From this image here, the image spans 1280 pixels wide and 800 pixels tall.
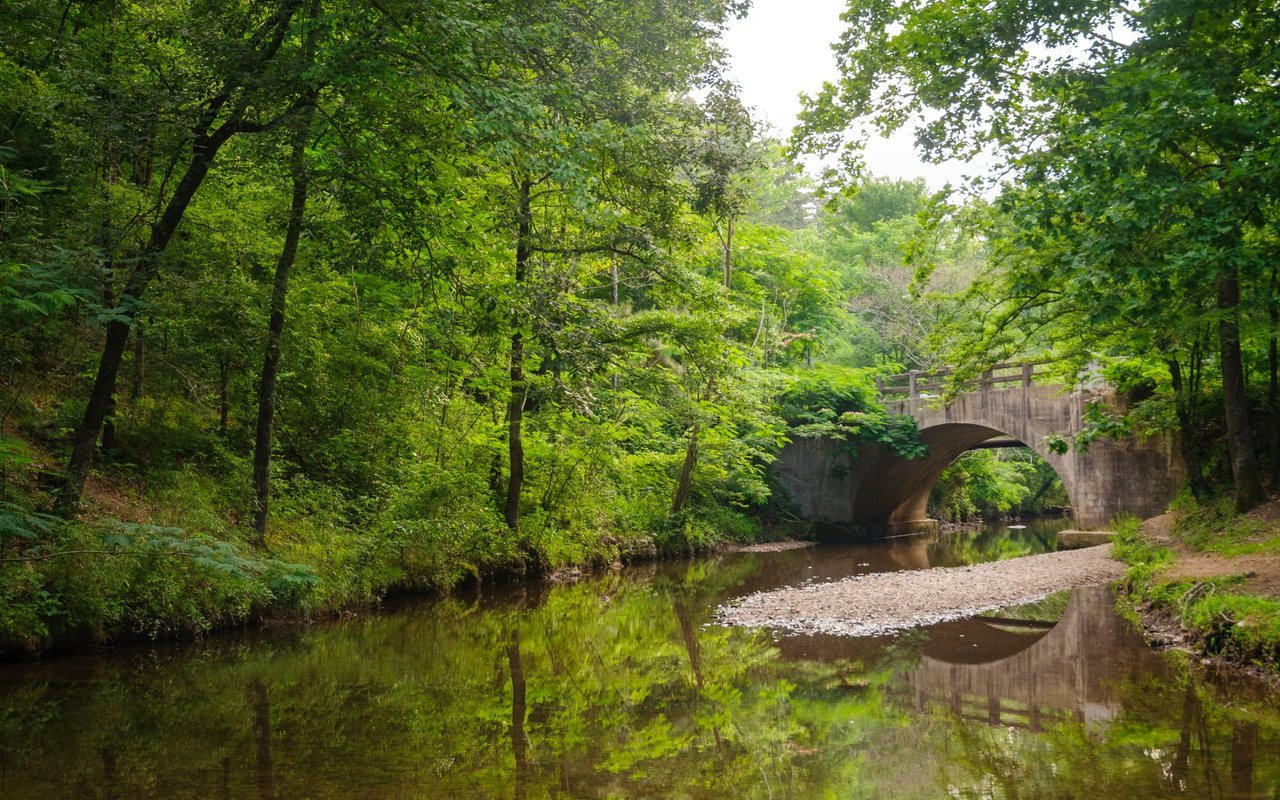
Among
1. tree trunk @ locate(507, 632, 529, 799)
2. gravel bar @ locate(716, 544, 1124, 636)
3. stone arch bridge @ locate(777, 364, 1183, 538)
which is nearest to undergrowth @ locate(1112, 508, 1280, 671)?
gravel bar @ locate(716, 544, 1124, 636)

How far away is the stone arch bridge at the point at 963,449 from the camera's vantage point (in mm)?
16734

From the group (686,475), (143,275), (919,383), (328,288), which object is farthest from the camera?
(919,383)

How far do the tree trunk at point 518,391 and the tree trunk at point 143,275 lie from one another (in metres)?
3.79

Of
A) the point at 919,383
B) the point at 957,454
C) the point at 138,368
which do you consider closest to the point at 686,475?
the point at 919,383

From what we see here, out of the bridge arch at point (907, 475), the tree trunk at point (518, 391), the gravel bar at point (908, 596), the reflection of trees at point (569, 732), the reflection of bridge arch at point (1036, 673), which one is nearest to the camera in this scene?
the reflection of trees at point (569, 732)

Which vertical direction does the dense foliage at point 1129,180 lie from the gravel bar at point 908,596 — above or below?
above

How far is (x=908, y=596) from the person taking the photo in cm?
1014

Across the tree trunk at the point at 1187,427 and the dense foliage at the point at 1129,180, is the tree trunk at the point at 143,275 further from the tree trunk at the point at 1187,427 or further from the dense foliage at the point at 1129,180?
the tree trunk at the point at 1187,427

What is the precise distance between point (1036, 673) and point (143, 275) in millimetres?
7650

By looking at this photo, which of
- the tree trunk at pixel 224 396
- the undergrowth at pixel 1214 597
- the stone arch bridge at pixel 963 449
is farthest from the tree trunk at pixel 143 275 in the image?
the stone arch bridge at pixel 963 449

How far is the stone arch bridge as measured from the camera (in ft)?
54.9

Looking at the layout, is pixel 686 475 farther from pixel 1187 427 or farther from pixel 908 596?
pixel 1187 427

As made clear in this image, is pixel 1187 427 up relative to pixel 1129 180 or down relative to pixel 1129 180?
down

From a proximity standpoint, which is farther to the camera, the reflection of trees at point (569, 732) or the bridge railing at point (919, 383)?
the bridge railing at point (919, 383)
